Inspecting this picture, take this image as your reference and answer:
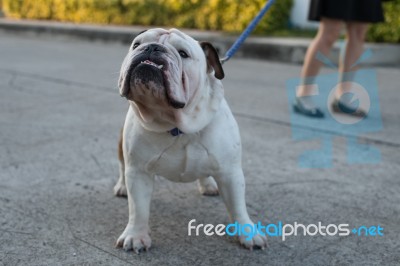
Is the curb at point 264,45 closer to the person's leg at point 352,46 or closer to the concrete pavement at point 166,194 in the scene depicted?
the concrete pavement at point 166,194

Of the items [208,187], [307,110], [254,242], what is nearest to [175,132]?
[254,242]

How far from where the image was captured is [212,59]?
2199mm

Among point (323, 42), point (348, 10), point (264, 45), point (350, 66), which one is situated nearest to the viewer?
point (348, 10)

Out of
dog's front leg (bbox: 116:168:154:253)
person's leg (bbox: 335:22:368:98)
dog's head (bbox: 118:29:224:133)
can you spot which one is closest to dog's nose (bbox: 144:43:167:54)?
dog's head (bbox: 118:29:224:133)

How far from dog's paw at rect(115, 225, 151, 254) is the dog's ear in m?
0.74

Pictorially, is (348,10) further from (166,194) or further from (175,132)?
(175,132)

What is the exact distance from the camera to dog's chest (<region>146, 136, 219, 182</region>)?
221cm

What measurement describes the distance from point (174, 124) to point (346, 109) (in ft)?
9.59

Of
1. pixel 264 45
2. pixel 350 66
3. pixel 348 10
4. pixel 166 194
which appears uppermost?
pixel 348 10

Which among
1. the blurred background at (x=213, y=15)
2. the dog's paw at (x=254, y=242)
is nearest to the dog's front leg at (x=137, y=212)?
the dog's paw at (x=254, y=242)

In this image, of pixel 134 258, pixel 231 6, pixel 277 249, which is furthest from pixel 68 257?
pixel 231 6

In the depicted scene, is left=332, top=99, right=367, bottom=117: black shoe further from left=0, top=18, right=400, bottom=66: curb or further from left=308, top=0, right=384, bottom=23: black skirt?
left=0, top=18, right=400, bottom=66: curb

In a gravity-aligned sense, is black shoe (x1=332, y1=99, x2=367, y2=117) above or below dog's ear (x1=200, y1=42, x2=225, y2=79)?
below

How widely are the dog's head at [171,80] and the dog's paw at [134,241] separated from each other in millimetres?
469
